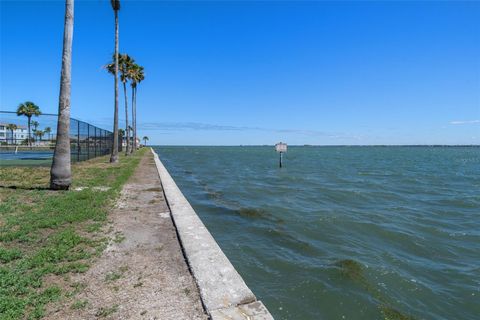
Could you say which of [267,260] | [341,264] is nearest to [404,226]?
[341,264]

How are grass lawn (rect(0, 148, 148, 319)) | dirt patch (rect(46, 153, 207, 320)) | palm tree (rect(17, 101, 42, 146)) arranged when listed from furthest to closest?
palm tree (rect(17, 101, 42, 146)), grass lawn (rect(0, 148, 148, 319)), dirt patch (rect(46, 153, 207, 320))

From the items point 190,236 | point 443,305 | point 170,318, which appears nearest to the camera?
point 170,318

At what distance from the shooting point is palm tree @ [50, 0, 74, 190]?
899 cm

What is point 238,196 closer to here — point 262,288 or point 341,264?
point 341,264

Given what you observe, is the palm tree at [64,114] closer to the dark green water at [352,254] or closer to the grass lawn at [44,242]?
the grass lawn at [44,242]

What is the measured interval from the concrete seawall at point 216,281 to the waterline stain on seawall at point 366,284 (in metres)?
2.12

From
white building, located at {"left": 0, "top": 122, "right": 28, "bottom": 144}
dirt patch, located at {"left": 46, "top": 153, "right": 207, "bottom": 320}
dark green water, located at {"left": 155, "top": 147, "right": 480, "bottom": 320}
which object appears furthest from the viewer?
white building, located at {"left": 0, "top": 122, "right": 28, "bottom": 144}

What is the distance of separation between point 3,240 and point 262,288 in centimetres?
418

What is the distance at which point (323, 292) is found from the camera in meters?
4.61

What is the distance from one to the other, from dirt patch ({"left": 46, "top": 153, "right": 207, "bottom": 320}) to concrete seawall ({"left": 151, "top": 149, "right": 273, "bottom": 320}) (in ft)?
0.39

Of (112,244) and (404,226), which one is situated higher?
(112,244)

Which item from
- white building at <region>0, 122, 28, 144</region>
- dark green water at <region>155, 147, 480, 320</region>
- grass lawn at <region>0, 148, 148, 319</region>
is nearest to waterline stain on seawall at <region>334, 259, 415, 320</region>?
dark green water at <region>155, 147, 480, 320</region>

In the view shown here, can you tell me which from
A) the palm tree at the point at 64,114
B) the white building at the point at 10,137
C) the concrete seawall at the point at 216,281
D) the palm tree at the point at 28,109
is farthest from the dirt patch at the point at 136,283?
the palm tree at the point at 28,109

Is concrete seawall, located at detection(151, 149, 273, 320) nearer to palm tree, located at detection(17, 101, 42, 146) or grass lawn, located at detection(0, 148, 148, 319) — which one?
grass lawn, located at detection(0, 148, 148, 319)
